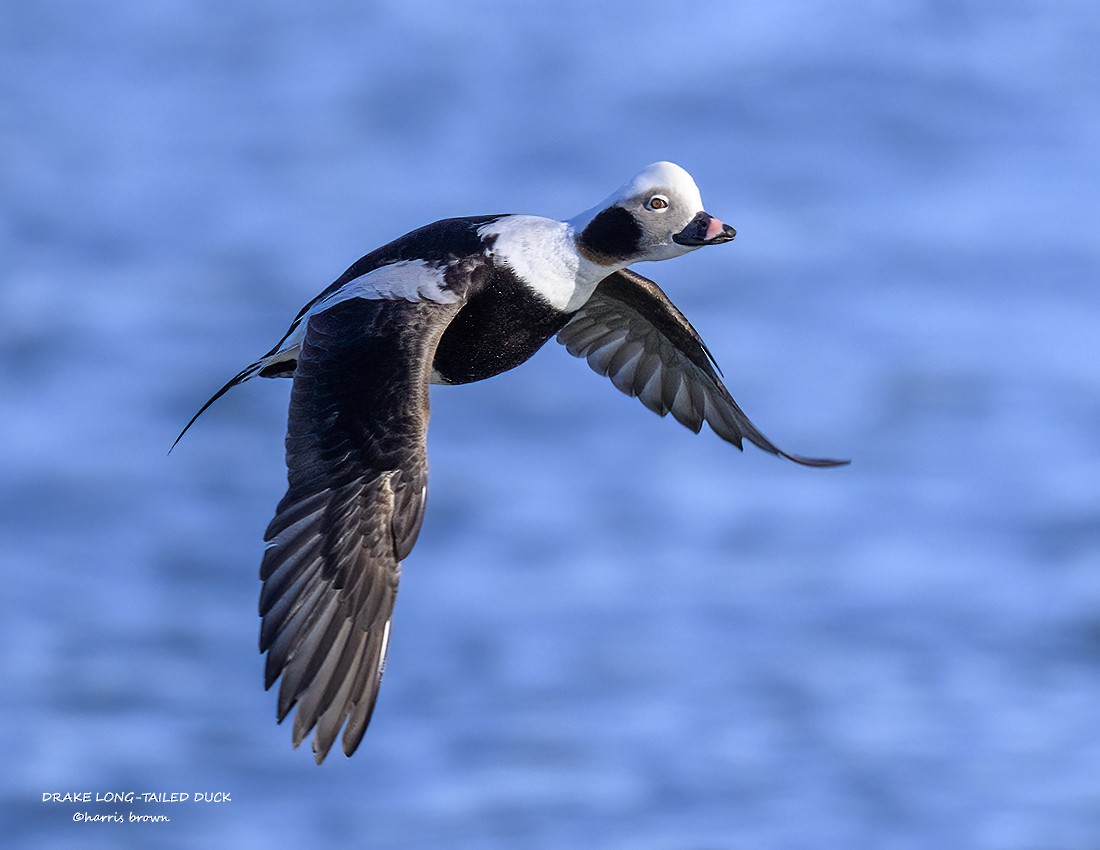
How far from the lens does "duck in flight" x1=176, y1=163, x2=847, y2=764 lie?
6945 mm

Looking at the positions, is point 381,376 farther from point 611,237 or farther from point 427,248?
point 611,237

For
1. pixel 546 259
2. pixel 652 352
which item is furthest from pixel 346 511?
pixel 652 352

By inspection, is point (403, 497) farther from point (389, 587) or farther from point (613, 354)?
point (613, 354)

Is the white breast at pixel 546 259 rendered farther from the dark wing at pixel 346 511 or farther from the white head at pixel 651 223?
the dark wing at pixel 346 511

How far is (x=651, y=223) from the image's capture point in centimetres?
770

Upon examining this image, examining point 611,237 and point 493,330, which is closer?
point 493,330

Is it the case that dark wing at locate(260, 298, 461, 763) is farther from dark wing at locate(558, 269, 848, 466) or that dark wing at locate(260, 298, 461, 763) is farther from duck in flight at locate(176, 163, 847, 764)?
dark wing at locate(558, 269, 848, 466)

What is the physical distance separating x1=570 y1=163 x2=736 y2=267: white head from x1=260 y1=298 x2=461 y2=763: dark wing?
0.66 metres

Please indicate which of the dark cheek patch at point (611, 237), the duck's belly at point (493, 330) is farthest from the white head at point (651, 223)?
the duck's belly at point (493, 330)

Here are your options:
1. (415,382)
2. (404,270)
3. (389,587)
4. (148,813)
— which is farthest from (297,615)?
(148,813)

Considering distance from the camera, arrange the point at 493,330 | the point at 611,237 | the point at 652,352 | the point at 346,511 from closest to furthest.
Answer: the point at 346,511
the point at 493,330
the point at 611,237
the point at 652,352

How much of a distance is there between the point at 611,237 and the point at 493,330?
1.83 feet

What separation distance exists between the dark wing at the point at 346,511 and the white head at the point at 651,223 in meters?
0.66

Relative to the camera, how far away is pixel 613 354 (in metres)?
8.79
